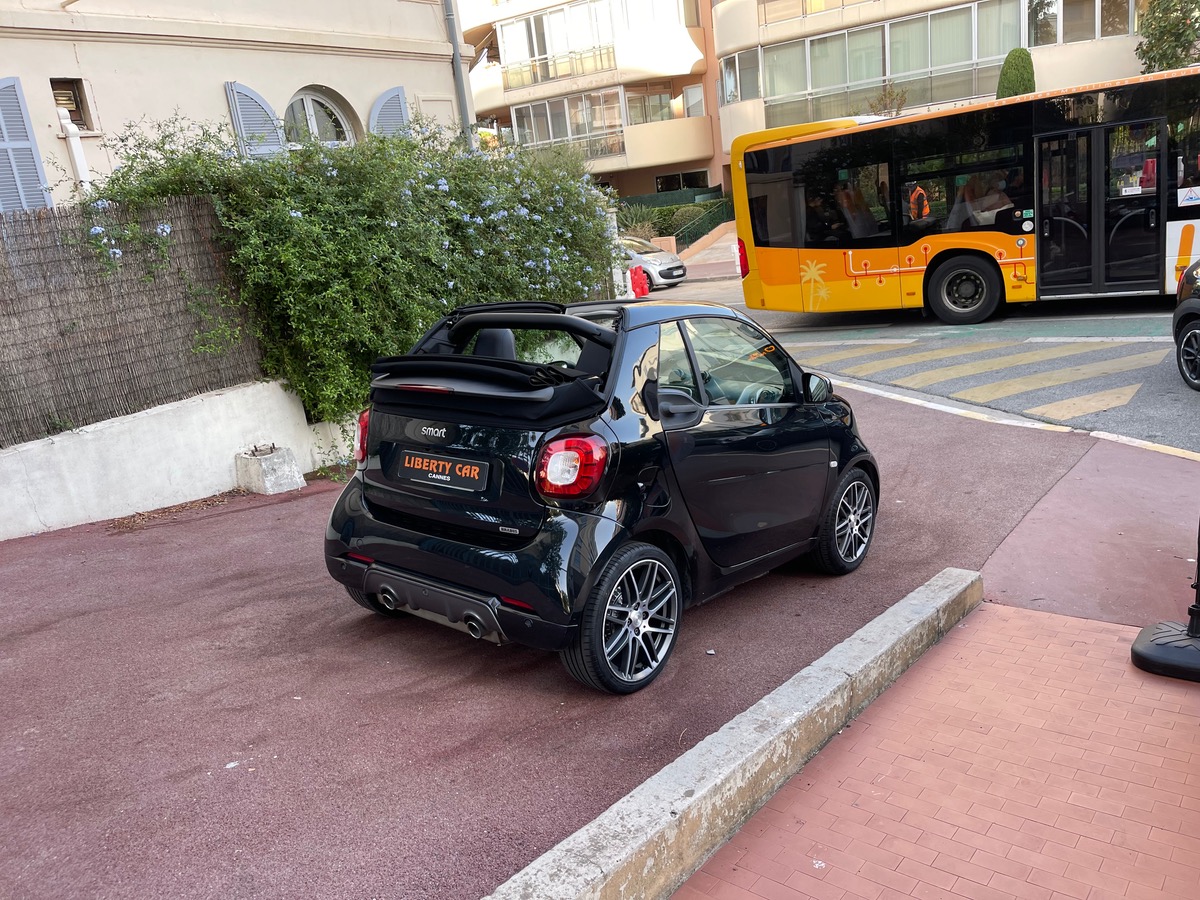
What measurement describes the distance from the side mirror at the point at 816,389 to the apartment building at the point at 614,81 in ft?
114

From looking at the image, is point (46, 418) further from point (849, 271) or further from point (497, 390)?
point (849, 271)

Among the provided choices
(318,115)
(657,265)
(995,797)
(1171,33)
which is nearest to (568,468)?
(995,797)

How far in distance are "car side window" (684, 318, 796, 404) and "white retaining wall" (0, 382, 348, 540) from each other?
460cm

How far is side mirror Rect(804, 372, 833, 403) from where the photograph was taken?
5.24m

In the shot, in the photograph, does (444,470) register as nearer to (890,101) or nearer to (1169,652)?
(1169,652)

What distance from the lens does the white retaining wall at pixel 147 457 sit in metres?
6.45

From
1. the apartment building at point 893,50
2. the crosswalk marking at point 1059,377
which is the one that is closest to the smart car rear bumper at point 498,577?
the crosswalk marking at point 1059,377

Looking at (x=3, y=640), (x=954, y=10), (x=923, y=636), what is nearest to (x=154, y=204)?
(x=3, y=640)

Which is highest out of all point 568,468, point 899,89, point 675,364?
point 899,89

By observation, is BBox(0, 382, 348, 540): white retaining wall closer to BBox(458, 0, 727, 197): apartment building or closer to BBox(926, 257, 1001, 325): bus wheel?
BBox(926, 257, 1001, 325): bus wheel

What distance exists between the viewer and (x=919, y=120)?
14.2 metres

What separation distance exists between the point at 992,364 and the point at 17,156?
12033 millimetres

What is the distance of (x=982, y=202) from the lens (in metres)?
14.0

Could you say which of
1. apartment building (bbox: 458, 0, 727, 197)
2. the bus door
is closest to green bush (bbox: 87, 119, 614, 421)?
the bus door
